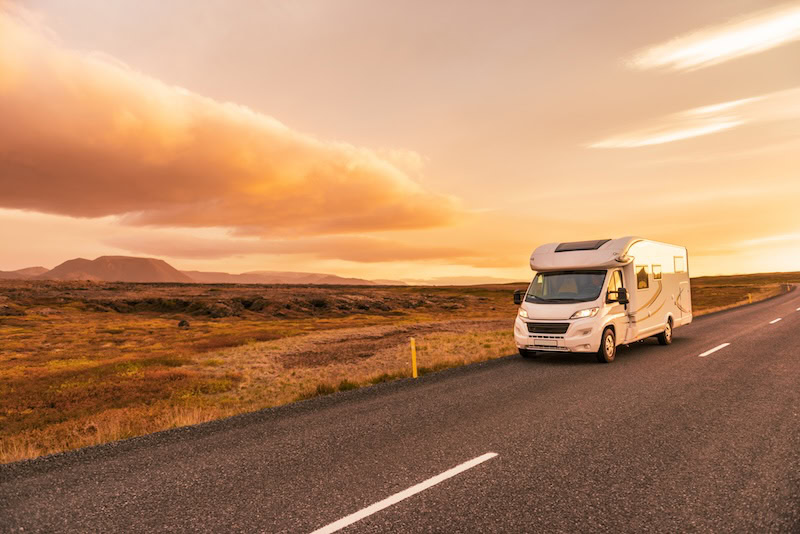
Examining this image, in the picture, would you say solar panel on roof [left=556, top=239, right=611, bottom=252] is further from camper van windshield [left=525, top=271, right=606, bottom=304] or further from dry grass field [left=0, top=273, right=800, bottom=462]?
dry grass field [left=0, top=273, right=800, bottom=462]

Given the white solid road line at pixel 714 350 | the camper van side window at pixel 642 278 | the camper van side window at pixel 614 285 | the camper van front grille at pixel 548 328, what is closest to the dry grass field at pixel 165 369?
the camper van front grille at pixel 548 328

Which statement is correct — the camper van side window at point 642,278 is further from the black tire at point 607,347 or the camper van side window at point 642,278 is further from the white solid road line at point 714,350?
the white solid road line at point 714,350

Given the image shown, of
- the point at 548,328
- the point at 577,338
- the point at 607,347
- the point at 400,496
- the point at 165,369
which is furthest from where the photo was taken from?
the point at 165,369

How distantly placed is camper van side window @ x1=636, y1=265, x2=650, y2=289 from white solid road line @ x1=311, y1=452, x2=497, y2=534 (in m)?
10.5

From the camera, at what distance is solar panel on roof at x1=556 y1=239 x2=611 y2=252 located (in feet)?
45.9

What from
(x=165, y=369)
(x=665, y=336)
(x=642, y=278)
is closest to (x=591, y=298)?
(x=642, y=278)

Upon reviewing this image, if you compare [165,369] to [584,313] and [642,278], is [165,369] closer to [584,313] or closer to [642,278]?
[584,313]

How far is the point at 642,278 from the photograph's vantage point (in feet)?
48.1

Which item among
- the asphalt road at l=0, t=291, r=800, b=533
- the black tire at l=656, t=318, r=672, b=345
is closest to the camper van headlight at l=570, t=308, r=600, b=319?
the asphalt road at l=0, t=291, r=800, b=533

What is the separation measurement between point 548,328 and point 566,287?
151 centimetres

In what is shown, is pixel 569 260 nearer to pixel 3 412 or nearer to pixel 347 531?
pixel 347 531

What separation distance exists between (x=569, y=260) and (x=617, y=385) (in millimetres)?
4748

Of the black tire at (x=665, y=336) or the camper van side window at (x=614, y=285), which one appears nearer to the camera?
the camper van side window at (x=614, y=285)

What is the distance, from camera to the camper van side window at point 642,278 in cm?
1438
